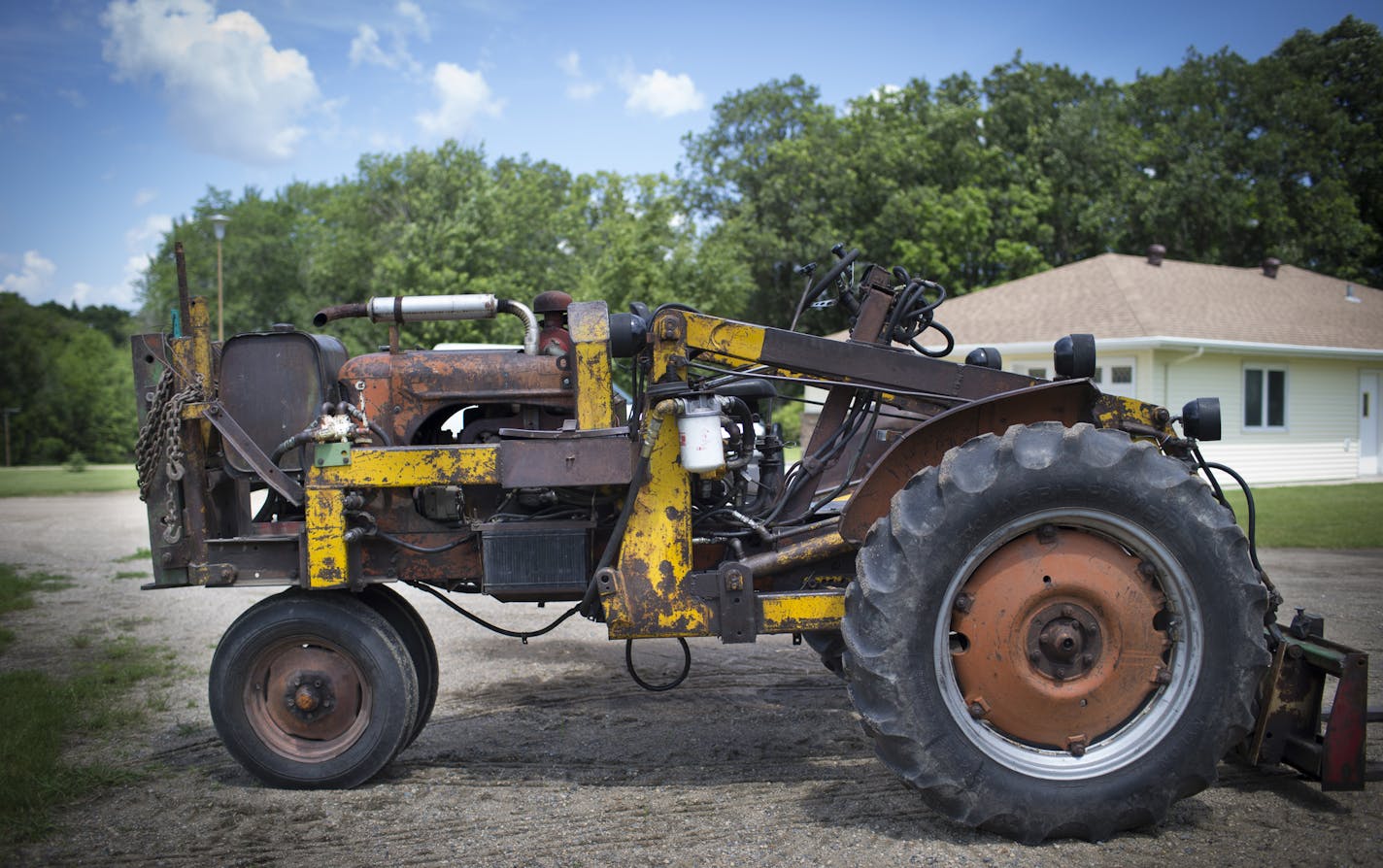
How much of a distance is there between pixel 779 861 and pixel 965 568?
1.27 meters

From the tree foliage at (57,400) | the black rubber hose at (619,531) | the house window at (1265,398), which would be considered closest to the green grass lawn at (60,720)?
the black rubber hose at (619,531)

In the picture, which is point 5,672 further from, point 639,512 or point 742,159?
point 742,159

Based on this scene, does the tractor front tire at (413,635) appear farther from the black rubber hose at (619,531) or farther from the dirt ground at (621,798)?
the black rubber hose at (619,531)

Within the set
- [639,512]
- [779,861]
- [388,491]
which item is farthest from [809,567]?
[388,491]

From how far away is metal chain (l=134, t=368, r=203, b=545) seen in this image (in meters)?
4.74

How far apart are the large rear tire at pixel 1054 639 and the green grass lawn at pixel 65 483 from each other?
24562 mm

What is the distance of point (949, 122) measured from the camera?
4012 centimetres

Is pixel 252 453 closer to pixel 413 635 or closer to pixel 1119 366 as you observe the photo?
pixel 413 635

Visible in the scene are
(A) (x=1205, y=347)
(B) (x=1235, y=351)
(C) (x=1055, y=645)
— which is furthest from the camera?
(B) (x=1235, y=351)

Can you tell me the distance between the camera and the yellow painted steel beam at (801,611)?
4273 mm

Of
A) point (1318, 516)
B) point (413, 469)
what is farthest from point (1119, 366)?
point (413, 469)

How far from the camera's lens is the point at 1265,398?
71.6 ft

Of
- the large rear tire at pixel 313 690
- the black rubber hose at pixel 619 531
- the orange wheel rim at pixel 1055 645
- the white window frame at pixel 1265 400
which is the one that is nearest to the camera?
the orange wheel rim at pixel 1055 645

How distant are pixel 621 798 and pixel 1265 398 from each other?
848 inches
